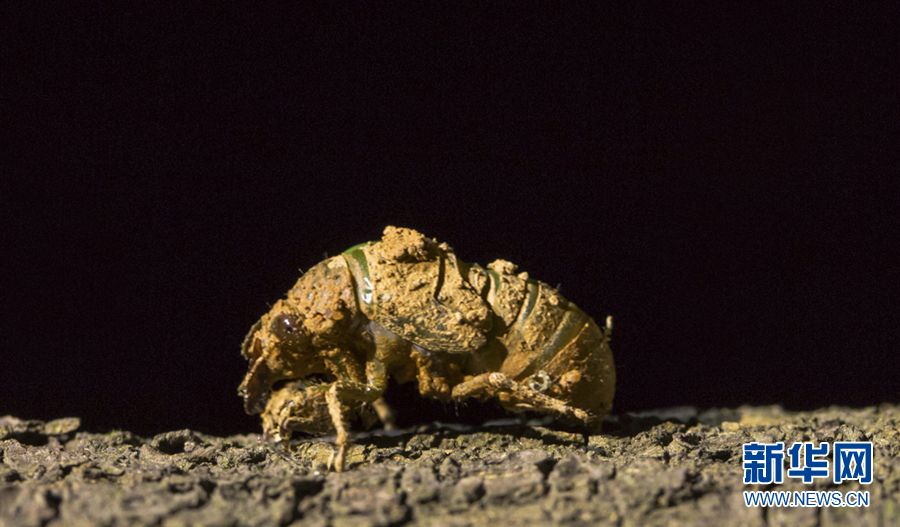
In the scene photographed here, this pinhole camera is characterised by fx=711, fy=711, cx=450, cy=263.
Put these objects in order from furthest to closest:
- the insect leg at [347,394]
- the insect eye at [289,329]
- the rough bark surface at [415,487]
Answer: the insect eye at [289,329] < the insect leg at [347,394] < the rough bark surface at [415,487]

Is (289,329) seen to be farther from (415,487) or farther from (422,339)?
(415,487)

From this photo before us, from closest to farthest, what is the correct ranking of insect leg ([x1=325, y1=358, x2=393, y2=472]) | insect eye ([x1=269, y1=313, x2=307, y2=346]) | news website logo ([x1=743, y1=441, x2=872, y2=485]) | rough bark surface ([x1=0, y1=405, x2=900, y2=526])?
rough bark surface ([x1=0, y1=405, x2=900, y2=526])
news website logo ([x1=743, y1=441, x2=872, y2=485])
insect leg ([x1=325, y1=358, x2=393, y2=472])
insect eye ([x1=269, y1=313, x2=307, y2=346])

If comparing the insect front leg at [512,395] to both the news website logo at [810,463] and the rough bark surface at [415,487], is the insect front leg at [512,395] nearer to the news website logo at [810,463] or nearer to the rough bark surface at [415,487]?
the rough bark surface at [415,487]

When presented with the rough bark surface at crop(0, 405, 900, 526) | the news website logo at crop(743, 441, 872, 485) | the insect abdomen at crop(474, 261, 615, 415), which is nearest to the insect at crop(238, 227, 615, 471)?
the insect abdomen at crop(474, 261, 615, 415)

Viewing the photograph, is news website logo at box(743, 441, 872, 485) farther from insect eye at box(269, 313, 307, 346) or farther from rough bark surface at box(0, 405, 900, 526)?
insect eye at box(269, 313, 307, 346)

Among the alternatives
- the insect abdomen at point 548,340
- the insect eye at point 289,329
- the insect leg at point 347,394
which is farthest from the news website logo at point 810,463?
the insect eye at point 289,329

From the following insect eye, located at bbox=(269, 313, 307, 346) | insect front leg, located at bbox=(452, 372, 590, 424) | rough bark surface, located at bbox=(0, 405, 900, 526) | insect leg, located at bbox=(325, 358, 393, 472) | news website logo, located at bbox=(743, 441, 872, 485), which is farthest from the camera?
insect eye, located at bbox=(269, 313, 307, 346)

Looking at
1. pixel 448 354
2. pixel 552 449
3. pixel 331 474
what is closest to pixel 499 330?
pixel 448 354
